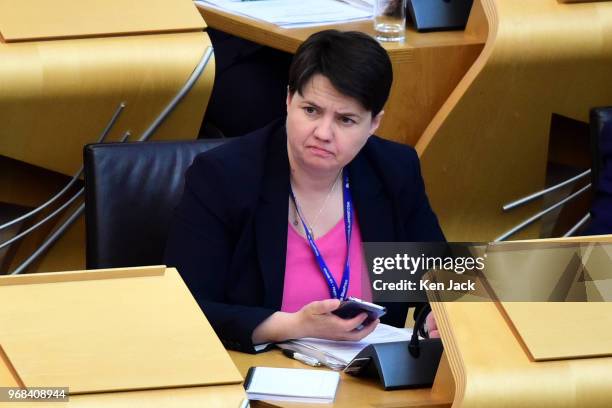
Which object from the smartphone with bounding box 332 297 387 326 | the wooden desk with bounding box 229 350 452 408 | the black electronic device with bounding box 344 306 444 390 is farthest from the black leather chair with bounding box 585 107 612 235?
the wooden desk with bounding box 229 350 452 408

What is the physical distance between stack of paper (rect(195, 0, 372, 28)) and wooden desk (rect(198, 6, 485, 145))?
41 mm

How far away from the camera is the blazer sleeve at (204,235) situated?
8.93 feet

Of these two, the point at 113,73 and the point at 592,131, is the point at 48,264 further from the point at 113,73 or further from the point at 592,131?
the point at 592,131

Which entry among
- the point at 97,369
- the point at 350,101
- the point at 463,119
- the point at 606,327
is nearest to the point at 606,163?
the point at 463,119

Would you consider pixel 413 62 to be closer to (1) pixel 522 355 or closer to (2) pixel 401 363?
(2) pixel 401 363

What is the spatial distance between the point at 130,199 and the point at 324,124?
0.46m

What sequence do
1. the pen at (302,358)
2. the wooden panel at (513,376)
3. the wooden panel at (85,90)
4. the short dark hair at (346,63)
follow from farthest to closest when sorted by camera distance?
the wooden panel at (85,90), the short dark hair at (346,63), the pen at (302,358), the wooden panel at (513,376)

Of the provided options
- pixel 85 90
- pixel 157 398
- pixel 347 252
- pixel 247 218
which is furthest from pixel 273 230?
pixel 157 398

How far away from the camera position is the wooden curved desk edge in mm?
3629

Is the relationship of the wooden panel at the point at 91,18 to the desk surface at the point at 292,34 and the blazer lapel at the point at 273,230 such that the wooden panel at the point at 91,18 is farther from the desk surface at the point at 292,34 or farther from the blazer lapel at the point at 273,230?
the blazer lapel at the point at 273,230

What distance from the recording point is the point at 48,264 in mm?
3492

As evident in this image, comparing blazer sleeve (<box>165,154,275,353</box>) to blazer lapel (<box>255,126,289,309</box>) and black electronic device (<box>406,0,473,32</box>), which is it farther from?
black electronic device (<box>406,0,473,32</box>)

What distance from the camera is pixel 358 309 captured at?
99.2 inches

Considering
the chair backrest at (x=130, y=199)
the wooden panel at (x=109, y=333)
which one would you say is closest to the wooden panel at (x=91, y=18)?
the chair backrest at (x=130, y=199)
